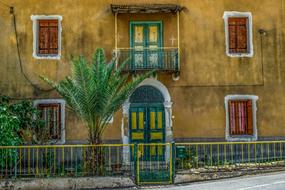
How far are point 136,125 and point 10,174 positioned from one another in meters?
6.95

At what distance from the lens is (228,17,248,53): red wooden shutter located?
20.2 metres

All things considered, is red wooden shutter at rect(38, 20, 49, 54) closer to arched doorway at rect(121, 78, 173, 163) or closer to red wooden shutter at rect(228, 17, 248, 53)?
arched doorway at rect(121, 78, 173, 163)

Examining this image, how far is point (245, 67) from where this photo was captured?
65.7ft

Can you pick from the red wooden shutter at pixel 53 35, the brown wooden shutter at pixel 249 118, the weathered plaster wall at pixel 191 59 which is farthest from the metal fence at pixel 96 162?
the red wooden shutter at pixel 53 35

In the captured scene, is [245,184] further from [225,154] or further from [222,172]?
[225,154]

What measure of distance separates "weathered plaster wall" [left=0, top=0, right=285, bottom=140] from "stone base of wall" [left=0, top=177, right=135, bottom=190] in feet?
18.2

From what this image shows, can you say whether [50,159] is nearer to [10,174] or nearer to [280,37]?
[10,174]

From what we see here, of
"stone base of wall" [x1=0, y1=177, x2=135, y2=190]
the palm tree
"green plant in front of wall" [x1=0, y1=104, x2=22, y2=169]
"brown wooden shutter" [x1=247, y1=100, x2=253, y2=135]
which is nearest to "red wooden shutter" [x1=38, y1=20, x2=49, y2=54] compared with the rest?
"green plant in front of wall" [x1=0, y1=104, x2=22, y2=169]

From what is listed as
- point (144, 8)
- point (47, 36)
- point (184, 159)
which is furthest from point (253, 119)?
point (47, 36)

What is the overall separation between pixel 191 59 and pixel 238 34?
250 centimetres

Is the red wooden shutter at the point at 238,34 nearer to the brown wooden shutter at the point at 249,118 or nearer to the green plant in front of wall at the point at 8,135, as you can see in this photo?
the brown wooden shutter at the point at 249,118

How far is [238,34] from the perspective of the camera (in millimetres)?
20297

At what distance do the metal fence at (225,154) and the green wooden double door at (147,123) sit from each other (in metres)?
2.38

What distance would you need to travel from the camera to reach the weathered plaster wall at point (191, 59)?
64.8 feet
